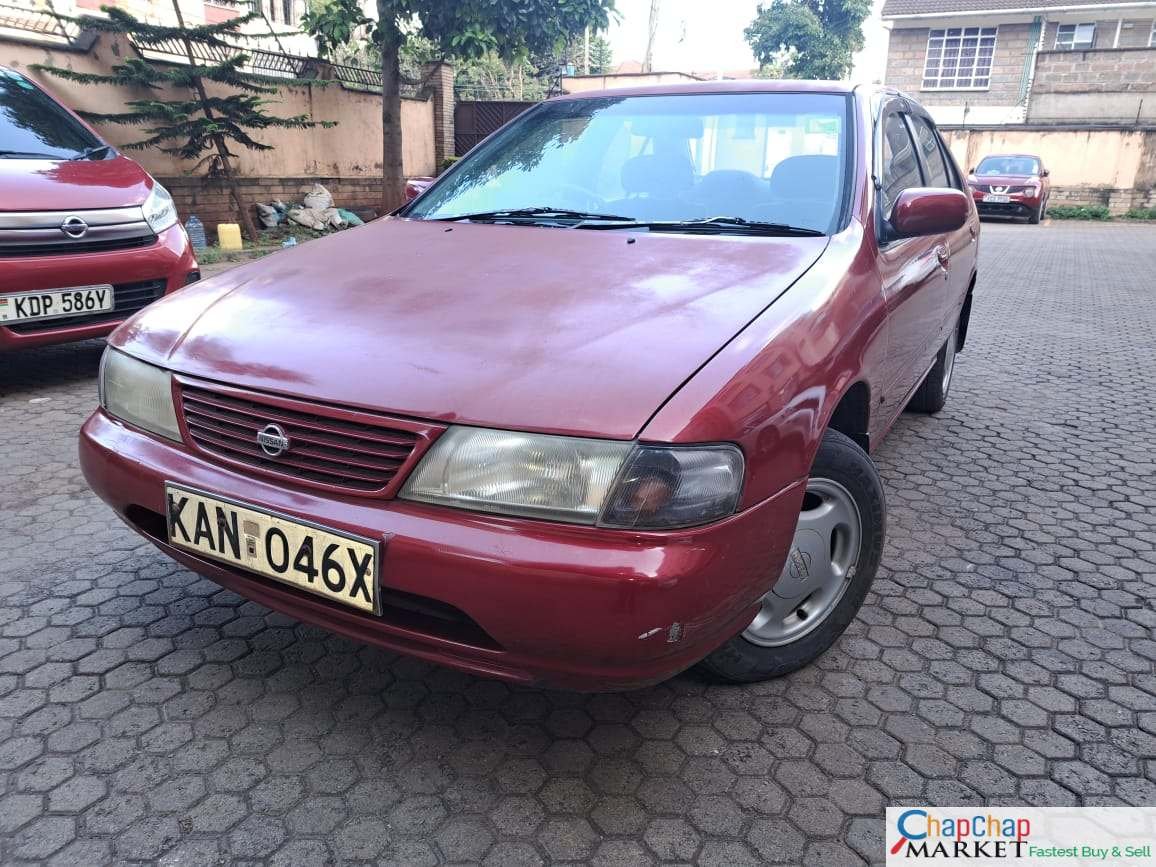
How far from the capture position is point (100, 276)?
4.35 metres

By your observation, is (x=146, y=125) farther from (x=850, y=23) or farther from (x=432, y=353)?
(x=850, y=23)

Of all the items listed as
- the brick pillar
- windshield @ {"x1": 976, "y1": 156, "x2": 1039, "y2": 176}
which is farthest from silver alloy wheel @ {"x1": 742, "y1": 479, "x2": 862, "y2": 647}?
windshield @ {"x1": 976, "y1": 156, "x2": 1039, "y2": 176}

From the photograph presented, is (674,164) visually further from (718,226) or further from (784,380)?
(784,380)

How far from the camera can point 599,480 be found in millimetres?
1604

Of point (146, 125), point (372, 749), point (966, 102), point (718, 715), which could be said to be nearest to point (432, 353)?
point (372, 749)

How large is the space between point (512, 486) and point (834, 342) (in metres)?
0.94

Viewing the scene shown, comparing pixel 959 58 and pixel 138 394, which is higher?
pixel 959 58

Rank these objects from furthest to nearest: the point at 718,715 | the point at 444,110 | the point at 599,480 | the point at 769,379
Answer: the point at 444,110
the point at 718,715
the point at 769,379
the point at 599,480

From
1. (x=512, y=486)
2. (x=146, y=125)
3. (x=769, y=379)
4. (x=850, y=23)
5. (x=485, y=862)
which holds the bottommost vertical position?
(x=485, y=862)

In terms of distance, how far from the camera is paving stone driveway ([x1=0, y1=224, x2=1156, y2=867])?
5.76ft

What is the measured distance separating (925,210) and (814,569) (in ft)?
4.01

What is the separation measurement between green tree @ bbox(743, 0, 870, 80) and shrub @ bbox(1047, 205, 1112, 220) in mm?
11735

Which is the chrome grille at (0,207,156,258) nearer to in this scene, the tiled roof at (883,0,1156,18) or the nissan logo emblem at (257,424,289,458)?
the nissan logo emblem at (257,424,289,458)

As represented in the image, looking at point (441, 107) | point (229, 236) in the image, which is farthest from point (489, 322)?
point (441, 107)
